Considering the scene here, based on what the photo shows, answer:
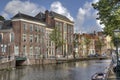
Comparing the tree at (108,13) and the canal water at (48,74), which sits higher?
the tree at (108,13)

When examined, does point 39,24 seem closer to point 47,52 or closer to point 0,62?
point 47,52

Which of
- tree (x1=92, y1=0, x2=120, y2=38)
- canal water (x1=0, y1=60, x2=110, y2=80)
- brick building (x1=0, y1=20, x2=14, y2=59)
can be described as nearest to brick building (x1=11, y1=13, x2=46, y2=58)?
brick building (x1=0, y1=20, x2=14, y2=59)

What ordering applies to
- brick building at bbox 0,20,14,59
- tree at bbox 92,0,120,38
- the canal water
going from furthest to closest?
1. brick building at bbox 0,20,14,59
2. the canal water
3. tree at bbox 92,0,120,38

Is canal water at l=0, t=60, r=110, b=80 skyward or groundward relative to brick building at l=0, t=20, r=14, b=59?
groundward

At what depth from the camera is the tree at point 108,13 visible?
2719cm

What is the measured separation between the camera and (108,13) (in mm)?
28281

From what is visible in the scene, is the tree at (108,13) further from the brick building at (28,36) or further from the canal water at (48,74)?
the brick building at (28,36)

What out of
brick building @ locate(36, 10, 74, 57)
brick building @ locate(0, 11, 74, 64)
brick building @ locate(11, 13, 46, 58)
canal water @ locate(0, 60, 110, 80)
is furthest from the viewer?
brick building @ locate(36, 10, 74, 57)

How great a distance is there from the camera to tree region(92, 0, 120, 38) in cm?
2719

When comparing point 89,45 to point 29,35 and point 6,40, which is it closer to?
point 29,35

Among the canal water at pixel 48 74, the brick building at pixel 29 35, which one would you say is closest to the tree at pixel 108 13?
the canal water at pixel 48 74

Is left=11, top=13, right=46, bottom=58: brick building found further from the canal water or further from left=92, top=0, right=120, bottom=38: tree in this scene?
left=92, top=0, right=120, bottom=38: tree

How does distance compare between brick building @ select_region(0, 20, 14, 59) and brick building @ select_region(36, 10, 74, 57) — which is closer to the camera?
brick building @ select_region(0, 20, 14, 59)

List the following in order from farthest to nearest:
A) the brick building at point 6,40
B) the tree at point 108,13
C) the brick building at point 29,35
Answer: the brick building at point 29,35, the brick building at point 6,40, the tree at point 108,13
